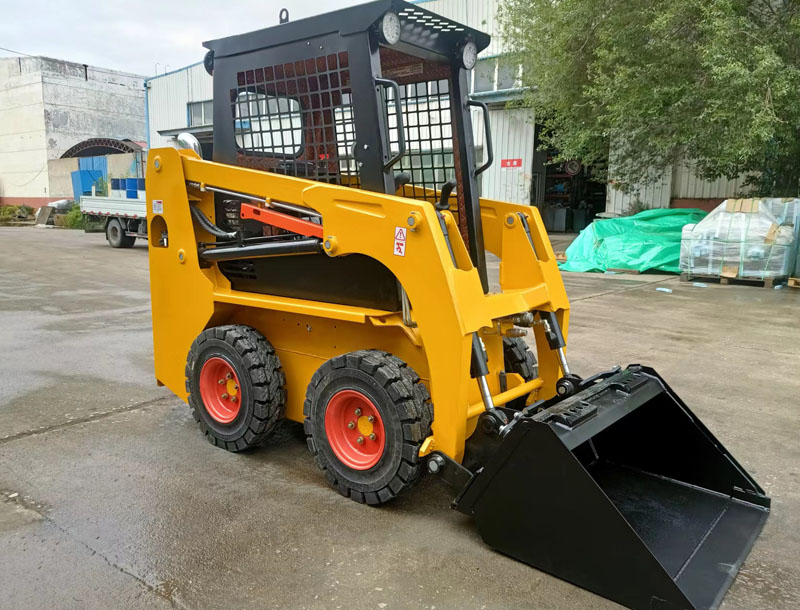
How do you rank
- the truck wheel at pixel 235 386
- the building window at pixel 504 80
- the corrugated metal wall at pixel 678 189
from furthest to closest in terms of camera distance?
the building window at pixel 504 80
the corrugated metal wall at pixel 678 189
the truck wheel at pixel 235 386

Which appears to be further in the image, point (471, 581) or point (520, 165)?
point (520, 165)

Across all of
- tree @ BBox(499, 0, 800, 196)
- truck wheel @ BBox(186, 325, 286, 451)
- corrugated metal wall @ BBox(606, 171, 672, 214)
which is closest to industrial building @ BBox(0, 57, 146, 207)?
tree @ BBox(499, 0, 800, 196)

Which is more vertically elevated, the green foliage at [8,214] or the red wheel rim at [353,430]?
the green foliage at [8,214]

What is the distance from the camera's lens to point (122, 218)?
16156 mm

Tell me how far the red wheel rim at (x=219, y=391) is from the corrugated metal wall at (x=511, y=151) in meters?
14.8

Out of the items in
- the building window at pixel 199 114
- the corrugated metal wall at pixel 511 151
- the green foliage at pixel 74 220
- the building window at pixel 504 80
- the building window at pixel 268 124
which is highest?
the building window at pixel 199 114

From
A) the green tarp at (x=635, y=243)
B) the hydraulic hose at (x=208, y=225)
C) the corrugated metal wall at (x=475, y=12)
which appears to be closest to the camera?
the hydraulic hose at (x=208, y=225)

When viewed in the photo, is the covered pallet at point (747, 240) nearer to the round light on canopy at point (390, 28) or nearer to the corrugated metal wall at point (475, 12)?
the corrugated metal wall at point (475, 12)

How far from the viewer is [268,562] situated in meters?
2.37

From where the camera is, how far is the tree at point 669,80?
29.4 feet

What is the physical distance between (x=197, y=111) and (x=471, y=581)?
82.7 ft

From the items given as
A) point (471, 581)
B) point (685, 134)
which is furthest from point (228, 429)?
point (685, 134)

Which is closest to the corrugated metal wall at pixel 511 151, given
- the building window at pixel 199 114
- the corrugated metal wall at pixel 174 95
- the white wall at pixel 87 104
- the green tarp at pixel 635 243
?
the green tarp at pixel 635 243

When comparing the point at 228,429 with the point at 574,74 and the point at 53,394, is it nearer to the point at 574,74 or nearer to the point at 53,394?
the point at 53,394
